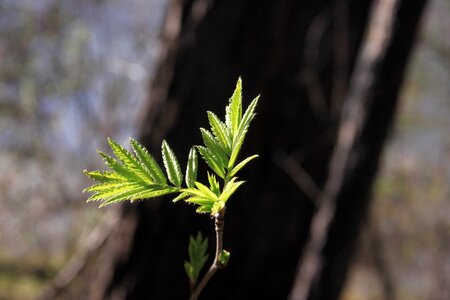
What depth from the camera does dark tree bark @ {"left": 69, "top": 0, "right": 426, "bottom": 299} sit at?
83.6 inches

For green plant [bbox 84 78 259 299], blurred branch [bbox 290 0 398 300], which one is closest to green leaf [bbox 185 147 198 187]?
green plant [bbox 84 78 259 299]

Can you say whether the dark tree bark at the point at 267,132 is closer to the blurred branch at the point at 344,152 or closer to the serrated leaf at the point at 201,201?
the blurred branch at the point at 344,152

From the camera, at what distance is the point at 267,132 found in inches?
97.2

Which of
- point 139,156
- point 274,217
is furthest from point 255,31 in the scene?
point 139,156

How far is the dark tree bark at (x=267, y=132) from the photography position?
2.12 m

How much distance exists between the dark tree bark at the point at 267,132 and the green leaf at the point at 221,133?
1766mm

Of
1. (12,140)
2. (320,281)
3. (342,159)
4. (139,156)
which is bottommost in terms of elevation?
(139,156)

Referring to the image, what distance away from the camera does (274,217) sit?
244 cm

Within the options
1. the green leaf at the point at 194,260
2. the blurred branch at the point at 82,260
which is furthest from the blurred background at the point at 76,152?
the green leaf at the point at 194,260

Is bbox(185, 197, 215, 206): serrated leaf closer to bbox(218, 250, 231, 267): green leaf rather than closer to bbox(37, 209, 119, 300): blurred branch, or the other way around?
bbox(218, 250, 231, 267): green leaf

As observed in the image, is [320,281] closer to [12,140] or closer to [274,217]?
[274,217]

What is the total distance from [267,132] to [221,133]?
2.13 m

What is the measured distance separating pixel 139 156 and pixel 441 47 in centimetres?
778

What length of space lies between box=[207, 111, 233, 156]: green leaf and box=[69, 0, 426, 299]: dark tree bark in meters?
1.77
